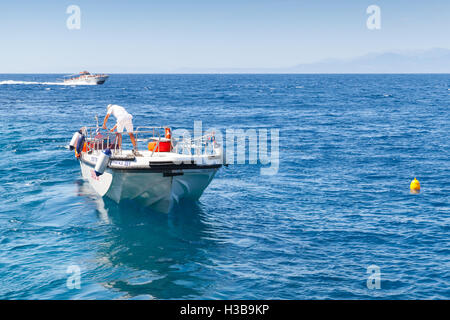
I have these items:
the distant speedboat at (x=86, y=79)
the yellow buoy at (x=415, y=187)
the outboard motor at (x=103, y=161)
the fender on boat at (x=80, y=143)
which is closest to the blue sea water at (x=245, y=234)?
the yellow buoy at (x=415, y=187)

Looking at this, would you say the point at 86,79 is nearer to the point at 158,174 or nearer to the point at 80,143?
the point at 80,143

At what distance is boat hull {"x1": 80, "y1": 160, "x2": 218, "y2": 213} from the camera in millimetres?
16875

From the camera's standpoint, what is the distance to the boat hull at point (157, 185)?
55.4 ft

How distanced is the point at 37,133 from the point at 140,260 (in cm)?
3036

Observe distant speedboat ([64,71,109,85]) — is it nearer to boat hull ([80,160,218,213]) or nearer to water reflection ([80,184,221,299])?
water reflection ([80,184,221,299])

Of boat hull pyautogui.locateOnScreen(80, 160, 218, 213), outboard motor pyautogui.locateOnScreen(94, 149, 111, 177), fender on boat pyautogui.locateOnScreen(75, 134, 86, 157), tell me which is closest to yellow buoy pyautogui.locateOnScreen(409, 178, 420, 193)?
boat hull pyautogui.locateOnScreen(80, 160, 218, 213)

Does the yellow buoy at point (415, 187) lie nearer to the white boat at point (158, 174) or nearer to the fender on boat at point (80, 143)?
the white boat at point (158, 174)

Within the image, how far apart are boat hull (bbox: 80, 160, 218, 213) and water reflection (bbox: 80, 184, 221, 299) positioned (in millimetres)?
484

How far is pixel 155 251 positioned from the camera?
48.8ft

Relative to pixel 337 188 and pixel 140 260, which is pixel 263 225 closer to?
pixel 140 260

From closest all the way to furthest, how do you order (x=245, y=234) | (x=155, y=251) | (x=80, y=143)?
(x=155, y=251), (x=245, y=234), (x=80, y=143)

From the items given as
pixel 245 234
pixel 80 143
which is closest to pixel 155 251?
pixel 245 234

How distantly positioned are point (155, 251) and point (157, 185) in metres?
2.99

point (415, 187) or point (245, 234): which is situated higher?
point (415, 187)
